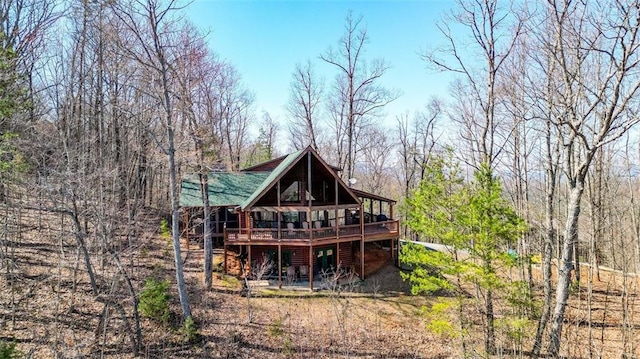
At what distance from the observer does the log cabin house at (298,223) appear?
18531 mm

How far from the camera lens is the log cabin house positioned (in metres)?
18.5

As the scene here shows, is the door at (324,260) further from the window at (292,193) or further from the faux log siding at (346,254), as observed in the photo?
the window at (292,193)

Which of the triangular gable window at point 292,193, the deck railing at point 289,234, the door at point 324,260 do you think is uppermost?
the triangular gable window at point 292,193

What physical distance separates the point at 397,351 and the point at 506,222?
6506mm

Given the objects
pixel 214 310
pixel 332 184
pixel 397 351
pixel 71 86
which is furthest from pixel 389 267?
pixel 71 86

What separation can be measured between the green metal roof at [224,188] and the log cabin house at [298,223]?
0.20ft

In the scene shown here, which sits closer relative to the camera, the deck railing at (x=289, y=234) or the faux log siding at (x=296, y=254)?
the deck railing at (x=289, y=234)

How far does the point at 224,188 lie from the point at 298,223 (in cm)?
592

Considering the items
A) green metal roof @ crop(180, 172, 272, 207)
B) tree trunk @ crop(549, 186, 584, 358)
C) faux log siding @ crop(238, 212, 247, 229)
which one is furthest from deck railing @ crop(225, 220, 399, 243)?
tree trunk @ crop(549, 186, 584, 358)

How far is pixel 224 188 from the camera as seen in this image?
22781 mm

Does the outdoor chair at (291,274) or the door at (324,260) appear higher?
the door at (324,260)

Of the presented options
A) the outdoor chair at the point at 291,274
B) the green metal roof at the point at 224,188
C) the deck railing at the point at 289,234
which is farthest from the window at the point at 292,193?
the outdoor chair at the point at 291,274

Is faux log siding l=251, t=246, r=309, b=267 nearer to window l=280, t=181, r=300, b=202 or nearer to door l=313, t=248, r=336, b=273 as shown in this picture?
door l=313, t=248, r=336, b=273

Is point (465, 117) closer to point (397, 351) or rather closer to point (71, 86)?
point (397, 351)
